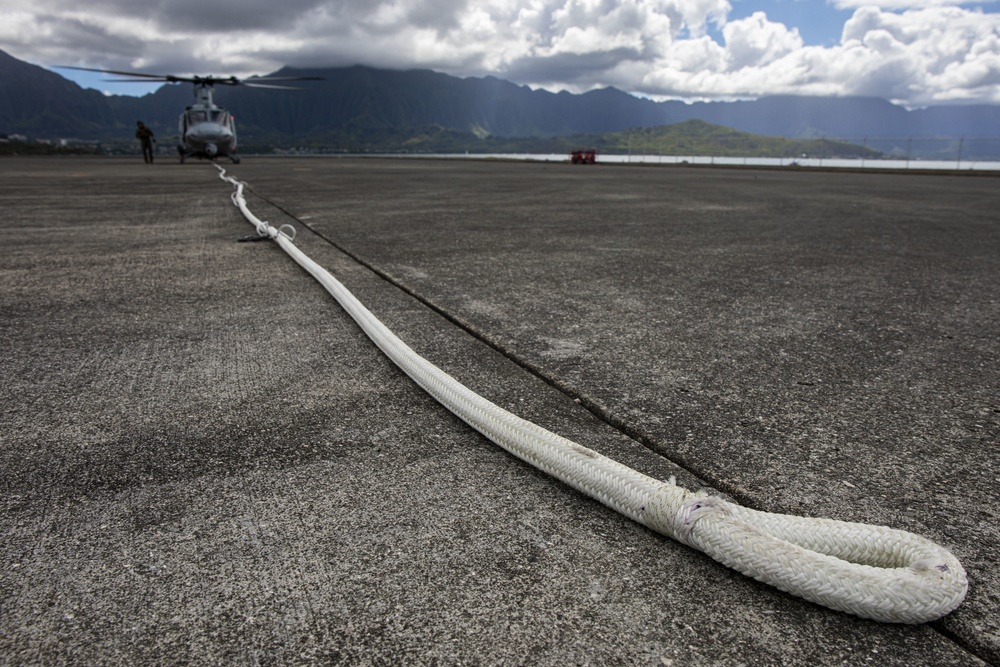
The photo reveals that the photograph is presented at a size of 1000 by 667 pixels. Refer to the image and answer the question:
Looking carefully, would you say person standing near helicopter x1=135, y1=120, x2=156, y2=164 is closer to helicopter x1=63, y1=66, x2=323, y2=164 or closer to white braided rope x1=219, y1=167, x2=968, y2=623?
helicopter x1=63, y1=66, x2=323, y2=164

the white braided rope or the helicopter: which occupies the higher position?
the helicopter

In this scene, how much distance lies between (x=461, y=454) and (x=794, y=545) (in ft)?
2.56

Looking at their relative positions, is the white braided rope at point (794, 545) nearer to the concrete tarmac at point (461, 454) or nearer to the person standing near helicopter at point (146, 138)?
the concrete tarmac at point (461, 454)

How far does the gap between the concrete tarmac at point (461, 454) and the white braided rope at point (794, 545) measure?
4cm

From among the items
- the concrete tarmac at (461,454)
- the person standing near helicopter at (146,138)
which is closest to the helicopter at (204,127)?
the person standing near helicopter at (146,138)

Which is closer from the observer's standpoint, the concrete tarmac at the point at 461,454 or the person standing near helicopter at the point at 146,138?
the concrete tarmac at the point at 461,454

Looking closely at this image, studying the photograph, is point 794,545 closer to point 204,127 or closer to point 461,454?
point 461,454

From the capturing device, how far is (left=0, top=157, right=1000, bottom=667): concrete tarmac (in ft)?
3.37

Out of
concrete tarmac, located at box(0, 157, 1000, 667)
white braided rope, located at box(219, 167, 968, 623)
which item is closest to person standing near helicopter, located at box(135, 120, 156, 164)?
concrete tarmac, located at box(0, 157, 1000, 667)

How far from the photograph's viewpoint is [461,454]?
62.9 inches

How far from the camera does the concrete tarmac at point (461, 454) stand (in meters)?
1.03

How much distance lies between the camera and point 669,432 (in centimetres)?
169

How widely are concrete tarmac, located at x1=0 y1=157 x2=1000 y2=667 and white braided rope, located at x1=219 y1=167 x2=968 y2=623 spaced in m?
0.04

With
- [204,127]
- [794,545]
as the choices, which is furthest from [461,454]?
[204,127]
